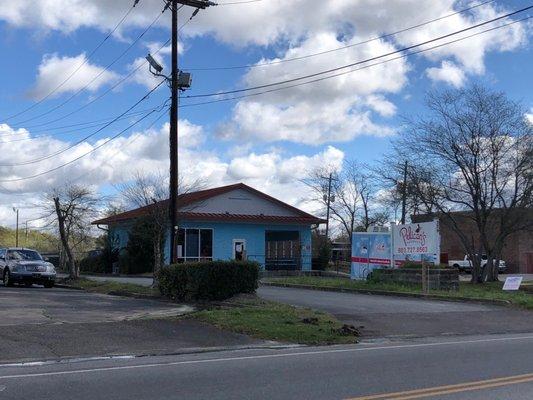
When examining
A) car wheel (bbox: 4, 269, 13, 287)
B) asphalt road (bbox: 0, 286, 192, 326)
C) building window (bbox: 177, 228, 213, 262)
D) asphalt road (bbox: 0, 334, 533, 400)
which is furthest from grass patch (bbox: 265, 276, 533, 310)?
car wheel (bbox: 4, 269, 13, 287)

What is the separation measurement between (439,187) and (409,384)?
79.3ft

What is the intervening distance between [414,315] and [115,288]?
11712 millimetres

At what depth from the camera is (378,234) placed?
99.8 feet

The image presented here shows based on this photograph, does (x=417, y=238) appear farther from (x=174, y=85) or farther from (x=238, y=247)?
(x=238, y=247)

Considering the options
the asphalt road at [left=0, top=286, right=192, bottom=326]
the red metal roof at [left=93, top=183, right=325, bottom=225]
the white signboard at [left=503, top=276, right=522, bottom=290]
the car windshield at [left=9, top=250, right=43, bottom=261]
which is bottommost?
the asphalt road at [left=0, top=286, right=192, bottom=326]

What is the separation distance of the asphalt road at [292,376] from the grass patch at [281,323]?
4.88ft

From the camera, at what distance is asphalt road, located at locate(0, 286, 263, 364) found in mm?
10945

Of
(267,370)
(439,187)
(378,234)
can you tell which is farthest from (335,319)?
(439,187)

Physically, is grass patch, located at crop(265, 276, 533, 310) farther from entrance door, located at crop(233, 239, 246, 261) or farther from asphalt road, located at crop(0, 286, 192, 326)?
entrance door, located at crop(233, 239, 246, 261)

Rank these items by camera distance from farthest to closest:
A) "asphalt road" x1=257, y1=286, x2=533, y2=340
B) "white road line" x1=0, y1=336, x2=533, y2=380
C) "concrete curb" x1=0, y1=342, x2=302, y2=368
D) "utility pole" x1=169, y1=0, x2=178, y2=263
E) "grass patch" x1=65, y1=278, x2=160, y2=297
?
1. "grass patch" x1=65, y1=278, x2=160, y2=297
2. "utility pole" x1=169, y1=0, x2=178, y2=263
3. "asphalt road" x1=257, y1=286, x2=533, y2=340
4. "concrete curb" x1=0, y1=342, x2=302, y2=368
5. "white road line" x1=0, y1=336, x2=533, y2=380

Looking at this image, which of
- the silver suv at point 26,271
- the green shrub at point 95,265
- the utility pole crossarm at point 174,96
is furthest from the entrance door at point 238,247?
the utility pole crossarm at point 174,96

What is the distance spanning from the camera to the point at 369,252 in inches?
1226

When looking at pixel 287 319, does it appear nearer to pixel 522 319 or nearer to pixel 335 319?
pixel 335 319

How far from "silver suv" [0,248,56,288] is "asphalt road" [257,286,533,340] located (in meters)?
10.1
